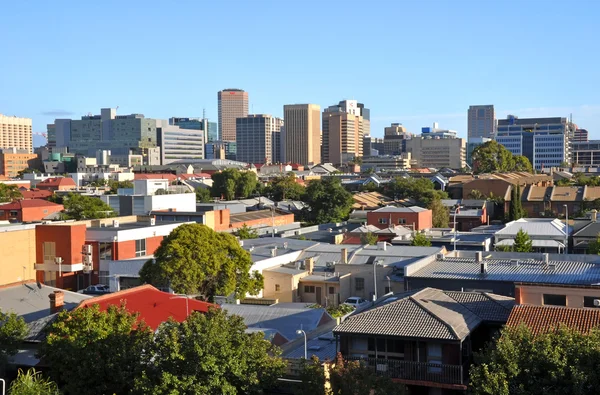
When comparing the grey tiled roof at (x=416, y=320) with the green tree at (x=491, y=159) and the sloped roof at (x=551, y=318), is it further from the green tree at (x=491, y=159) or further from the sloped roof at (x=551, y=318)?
the green tree at (x=491, y=159)

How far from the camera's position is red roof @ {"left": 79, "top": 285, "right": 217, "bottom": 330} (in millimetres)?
28094

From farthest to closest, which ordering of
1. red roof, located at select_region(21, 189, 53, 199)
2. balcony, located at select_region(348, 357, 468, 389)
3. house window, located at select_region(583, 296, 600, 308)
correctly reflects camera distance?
red roof, located at select_region(21, 189, 53, 199) < house window, located at select_region(583, 296, 600, 308) < balcony, located at select_region(348, 357, 468, 389)

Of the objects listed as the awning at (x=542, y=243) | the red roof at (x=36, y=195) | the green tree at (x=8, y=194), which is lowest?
the awning at (x=542, y=243)

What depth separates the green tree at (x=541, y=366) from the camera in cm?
1802

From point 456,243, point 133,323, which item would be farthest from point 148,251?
point 133,323

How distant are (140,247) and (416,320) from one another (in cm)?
3120

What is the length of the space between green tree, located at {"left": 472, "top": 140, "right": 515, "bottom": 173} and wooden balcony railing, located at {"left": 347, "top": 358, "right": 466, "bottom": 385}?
12422 centimetres

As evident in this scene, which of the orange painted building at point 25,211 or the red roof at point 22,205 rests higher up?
the red roof at point 22,205

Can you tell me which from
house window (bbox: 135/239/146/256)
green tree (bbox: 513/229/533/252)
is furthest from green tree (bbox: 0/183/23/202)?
green tree (bbox: 513/229/533/252)

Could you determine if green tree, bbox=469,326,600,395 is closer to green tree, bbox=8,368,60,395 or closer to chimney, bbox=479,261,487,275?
green tree, bbox=8,368,60,395

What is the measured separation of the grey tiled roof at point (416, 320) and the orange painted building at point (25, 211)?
59292mm

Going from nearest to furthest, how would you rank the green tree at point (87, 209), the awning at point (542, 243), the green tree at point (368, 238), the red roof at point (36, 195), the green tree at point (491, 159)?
the awning at point (542, 243)
the green tree at point (368, 238)
the green tree at point (87, 209)
the red roof at point (36, 195)
the green tree at point (491, 159)

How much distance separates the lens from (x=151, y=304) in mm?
29500

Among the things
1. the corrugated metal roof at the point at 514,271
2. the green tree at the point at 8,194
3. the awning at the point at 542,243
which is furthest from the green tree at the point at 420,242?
the green tree at the point at 8,194
